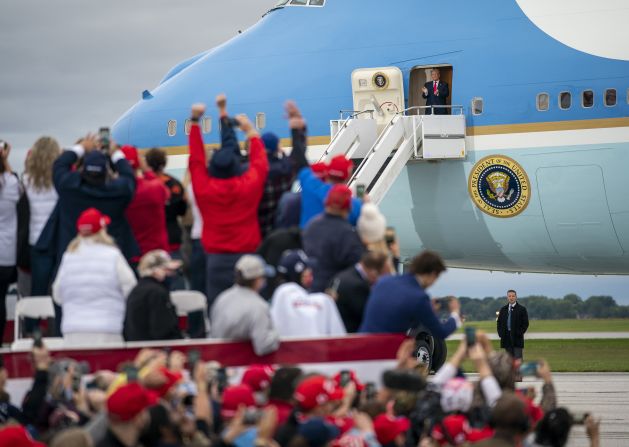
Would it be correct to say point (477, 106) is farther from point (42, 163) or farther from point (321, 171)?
point (42, 163)

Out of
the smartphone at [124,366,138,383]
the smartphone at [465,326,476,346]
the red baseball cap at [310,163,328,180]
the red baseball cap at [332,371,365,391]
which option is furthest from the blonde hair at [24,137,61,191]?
the smartphone at [465,326,476,346]

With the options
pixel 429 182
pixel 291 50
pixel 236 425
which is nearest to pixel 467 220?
pixel 429 182

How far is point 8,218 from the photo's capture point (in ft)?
42.1

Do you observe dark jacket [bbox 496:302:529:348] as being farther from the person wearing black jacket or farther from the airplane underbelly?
the person wearing black jacket

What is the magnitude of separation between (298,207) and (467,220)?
12.1 metres

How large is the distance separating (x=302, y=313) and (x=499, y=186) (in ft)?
44.5

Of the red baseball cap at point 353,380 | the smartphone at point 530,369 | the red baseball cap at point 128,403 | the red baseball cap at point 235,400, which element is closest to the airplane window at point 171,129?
the red baseball cap at point 353,380

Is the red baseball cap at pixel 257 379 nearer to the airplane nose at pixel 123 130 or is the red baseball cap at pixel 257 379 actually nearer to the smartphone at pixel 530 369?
the smartphone at pixel 530 369

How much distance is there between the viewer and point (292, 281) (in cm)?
1134

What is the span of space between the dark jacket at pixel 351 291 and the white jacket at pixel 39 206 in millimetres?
3226

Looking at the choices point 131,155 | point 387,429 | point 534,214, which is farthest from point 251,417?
point 534,214

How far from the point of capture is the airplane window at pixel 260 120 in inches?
1000

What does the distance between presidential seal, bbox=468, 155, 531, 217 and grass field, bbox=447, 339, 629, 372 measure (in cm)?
732

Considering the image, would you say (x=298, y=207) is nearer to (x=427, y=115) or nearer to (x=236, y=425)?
(x=236, y=425)
